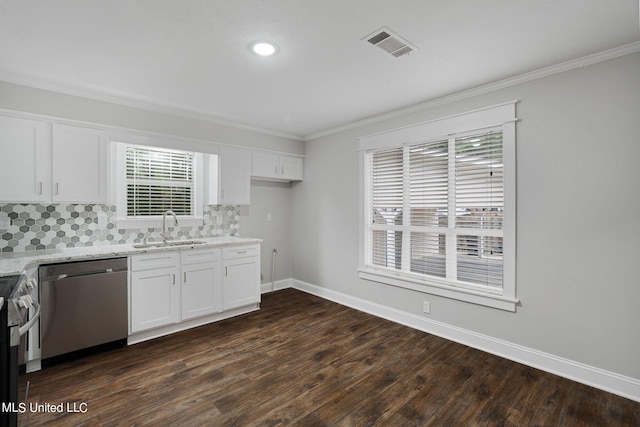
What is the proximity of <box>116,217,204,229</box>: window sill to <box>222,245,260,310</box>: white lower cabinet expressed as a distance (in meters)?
0.70

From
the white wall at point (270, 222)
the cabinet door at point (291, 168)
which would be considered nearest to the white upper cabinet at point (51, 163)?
the white wall at point (270, 222)

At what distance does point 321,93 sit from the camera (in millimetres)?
3273

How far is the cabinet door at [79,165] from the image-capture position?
3.01 m

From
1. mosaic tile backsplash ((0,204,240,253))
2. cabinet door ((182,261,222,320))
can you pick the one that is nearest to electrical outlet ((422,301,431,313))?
cabinet door ((182,261,222,320))

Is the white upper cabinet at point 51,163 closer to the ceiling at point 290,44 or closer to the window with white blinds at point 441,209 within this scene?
the ceiling at point 290,44

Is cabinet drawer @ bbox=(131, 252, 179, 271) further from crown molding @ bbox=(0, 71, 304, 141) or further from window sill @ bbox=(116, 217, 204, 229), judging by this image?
crown molding @ bbox=(0, 71, 304, 141)

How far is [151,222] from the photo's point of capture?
3812mm

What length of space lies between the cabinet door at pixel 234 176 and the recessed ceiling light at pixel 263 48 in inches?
79.6

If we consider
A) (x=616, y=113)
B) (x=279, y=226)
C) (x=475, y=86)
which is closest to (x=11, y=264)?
(x=279, y=226)

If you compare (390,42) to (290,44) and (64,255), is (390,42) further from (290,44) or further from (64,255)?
(64,255)

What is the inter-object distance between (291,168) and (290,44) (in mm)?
2770

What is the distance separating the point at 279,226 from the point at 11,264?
3358mm

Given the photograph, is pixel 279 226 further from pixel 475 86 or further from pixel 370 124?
pixel 475 86

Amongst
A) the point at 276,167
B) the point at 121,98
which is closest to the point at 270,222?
the point at 276,167
